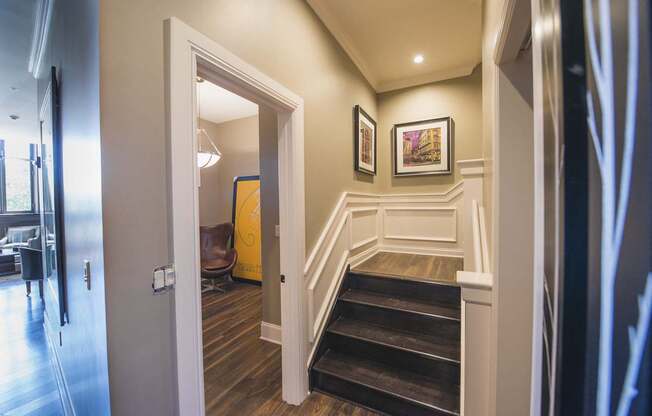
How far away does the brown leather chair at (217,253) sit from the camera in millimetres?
4121

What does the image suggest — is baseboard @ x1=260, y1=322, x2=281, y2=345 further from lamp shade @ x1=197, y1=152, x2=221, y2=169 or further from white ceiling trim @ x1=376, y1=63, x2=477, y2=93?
white ceiling trim @ x1=376, y1=63, x2=477, y2=93

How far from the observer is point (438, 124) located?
3604 mm

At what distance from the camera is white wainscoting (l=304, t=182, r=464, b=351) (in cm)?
234

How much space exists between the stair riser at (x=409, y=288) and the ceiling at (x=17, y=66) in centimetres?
368

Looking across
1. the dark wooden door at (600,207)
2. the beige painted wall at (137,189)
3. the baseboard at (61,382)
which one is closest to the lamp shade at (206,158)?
the beige painted wall at (137,189)

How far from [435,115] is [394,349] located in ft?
10.1

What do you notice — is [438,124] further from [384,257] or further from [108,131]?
[108,131]

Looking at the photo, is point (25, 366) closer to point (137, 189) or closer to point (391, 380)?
point (137, 189)

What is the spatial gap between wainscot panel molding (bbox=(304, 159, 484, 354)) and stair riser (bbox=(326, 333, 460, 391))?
245mm

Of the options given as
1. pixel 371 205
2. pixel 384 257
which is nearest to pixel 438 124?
pixel 371 205

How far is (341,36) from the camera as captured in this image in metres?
2.63

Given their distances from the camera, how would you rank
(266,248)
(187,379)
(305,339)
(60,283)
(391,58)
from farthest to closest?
(391,58) < (266,248) < (305,339) < (60,283) < (187,379)


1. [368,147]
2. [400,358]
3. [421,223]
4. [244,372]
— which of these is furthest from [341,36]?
[244,372]

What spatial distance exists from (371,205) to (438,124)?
147 centimetres
